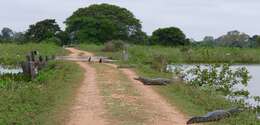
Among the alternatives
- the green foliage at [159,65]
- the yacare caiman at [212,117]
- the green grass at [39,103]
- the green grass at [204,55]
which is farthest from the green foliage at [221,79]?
the green grass at [204,55]

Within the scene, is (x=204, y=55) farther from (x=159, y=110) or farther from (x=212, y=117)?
(x=212, y=117)

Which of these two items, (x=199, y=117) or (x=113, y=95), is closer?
(x=199, y=117)

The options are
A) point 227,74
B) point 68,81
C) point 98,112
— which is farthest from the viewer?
point 227,74

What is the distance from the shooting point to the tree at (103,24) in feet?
206

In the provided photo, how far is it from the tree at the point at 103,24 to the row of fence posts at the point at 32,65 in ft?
110

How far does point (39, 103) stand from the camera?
14.3 meters

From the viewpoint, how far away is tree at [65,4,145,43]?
6284cm

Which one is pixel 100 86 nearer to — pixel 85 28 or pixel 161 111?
pixel 161 111

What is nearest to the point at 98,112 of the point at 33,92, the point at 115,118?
the point at 115,118

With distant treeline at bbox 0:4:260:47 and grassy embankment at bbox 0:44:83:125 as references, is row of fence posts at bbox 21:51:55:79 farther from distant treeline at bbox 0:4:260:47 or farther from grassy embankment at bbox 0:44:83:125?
distant treeline at bbox 0:4:260:47

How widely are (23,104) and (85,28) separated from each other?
4902 cm

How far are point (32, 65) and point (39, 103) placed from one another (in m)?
9.82

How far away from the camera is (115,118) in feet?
38.2

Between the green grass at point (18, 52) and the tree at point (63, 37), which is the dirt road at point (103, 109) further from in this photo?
the tree at point (63, 37)
